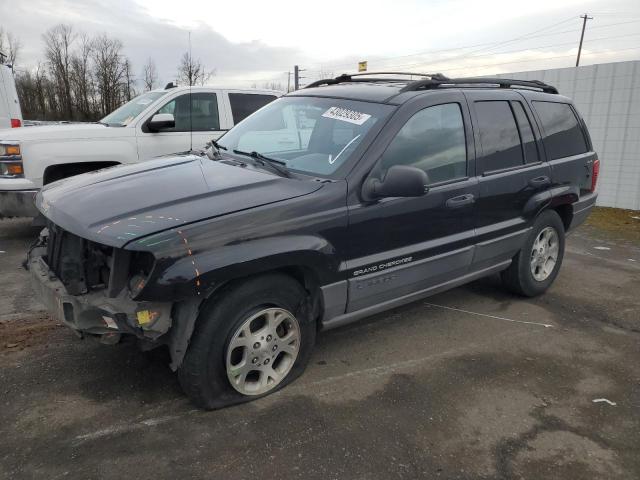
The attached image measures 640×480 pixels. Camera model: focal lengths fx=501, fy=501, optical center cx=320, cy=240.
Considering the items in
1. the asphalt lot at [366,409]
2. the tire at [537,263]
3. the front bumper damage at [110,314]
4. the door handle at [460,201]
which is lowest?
the asphalt lot at [366,409]

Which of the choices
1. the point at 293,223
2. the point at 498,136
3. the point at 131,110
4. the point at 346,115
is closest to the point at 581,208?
the point at 498,136

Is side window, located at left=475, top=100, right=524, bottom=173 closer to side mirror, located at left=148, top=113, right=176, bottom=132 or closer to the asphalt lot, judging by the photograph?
the asphalt lot

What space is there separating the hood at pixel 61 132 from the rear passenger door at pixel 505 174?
4430mm

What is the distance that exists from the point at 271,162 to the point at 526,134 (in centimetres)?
236

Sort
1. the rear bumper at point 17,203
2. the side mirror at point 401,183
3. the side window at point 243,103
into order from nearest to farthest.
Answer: the side mirror at point 401,183 → the rear bumper at point 17,203 → the side window at point 243,103

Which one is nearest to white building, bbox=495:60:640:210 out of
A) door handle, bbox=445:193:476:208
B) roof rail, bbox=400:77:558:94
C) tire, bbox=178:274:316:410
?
roof rail, bbox=400:77:558:94

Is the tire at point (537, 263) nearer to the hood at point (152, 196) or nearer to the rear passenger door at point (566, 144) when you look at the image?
the rear passenger door at point (566, 144)

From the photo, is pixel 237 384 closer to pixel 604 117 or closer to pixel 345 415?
pixel 345 415

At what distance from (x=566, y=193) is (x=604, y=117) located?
18.1 ft

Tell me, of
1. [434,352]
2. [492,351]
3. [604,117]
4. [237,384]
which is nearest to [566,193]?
[492,351]

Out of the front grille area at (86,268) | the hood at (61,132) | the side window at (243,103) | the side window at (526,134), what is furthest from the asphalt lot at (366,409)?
the side window at (243,103)

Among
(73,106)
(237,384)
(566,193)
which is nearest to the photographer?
(237,384)

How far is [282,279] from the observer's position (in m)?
2.93

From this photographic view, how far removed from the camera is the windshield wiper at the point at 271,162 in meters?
3.28
